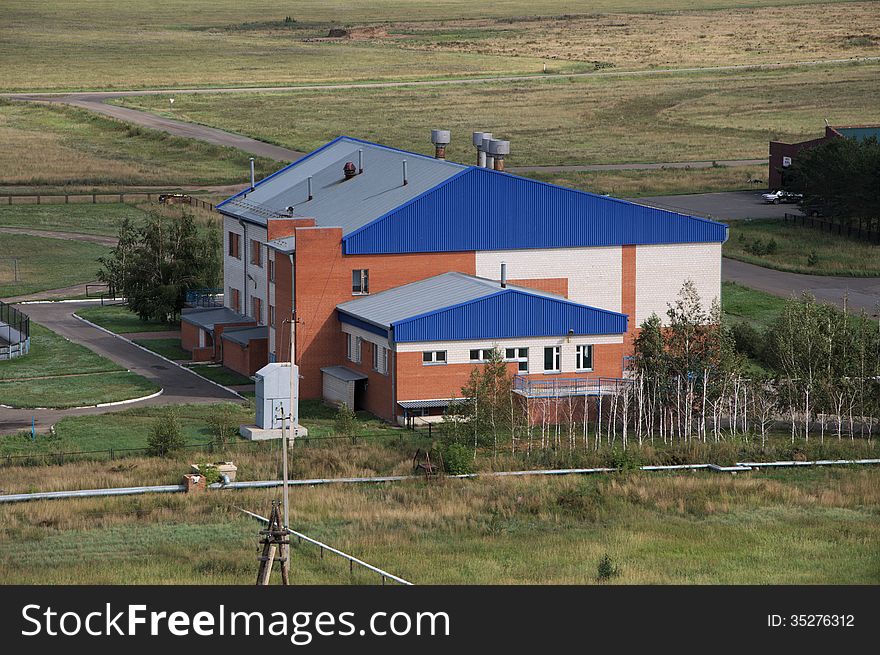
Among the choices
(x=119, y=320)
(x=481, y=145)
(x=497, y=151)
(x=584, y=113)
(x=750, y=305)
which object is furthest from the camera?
(x=584, y=113)

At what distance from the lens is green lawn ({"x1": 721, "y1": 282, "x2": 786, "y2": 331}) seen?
70.7 metres

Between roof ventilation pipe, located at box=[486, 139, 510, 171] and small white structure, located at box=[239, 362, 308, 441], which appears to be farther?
roof ventilation pipe, located at box=[486, 139, 510, 171]

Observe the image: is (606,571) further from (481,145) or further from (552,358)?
(481,145)

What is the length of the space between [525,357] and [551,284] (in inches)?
235

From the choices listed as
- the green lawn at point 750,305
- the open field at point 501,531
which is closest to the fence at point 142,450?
the open field at point 501,531

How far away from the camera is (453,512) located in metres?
40.6

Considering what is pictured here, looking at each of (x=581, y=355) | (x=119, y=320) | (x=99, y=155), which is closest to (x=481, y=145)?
(x=581, y=355)

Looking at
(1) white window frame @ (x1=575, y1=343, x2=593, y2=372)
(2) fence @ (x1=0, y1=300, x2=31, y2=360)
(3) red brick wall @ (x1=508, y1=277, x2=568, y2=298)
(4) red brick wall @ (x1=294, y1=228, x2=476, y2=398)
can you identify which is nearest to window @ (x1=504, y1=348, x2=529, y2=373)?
(1) white window frame @ (x1=575, y1=343, x2=593, y2=372)

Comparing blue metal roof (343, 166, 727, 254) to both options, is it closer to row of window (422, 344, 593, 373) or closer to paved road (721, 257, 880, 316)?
row of window (422, 344, 593, 373)

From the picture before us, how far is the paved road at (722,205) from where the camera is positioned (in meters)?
102

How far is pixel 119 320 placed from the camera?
74.6 meters

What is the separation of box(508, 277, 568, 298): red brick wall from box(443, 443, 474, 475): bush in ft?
50.8

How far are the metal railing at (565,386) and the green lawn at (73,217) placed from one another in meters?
51.3

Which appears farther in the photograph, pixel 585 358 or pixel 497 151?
pixel 497 151
